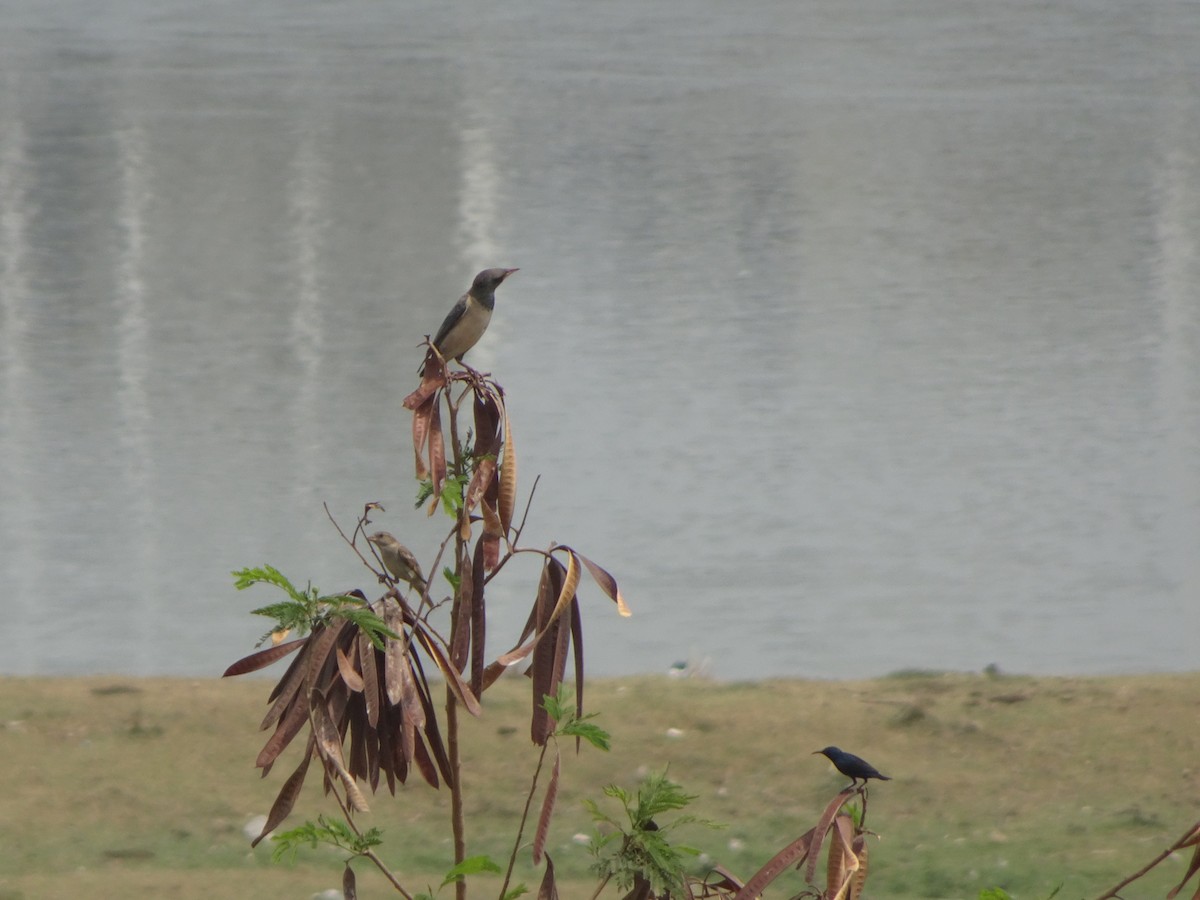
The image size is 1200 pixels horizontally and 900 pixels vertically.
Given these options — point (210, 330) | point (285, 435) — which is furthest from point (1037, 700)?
point (210, 330)

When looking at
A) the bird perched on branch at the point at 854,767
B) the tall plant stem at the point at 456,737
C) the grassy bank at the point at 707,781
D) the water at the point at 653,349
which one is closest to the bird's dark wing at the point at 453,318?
the tall plant stem at the point at 456,737

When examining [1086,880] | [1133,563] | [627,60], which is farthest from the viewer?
[627,60]

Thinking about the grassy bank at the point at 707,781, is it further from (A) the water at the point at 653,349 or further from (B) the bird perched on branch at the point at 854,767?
(B) the bird perched on branch at the point at 854,767

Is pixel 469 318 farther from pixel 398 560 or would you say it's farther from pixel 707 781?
pixel 707 781

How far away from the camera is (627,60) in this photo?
83.8 feet

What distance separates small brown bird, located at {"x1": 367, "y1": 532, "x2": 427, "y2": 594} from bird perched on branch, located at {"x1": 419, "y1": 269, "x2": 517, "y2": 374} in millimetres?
290

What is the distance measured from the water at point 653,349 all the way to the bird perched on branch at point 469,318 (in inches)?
178

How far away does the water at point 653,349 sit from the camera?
7.95 m

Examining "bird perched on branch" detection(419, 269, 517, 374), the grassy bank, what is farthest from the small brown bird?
the grassy bank

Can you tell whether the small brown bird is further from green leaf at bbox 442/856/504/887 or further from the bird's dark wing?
green leaf at bbox 442/856/504/887

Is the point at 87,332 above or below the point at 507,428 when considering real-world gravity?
below

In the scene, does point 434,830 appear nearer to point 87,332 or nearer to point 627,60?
point 87,332

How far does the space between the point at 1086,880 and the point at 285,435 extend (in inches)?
240

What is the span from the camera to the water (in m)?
7.95
